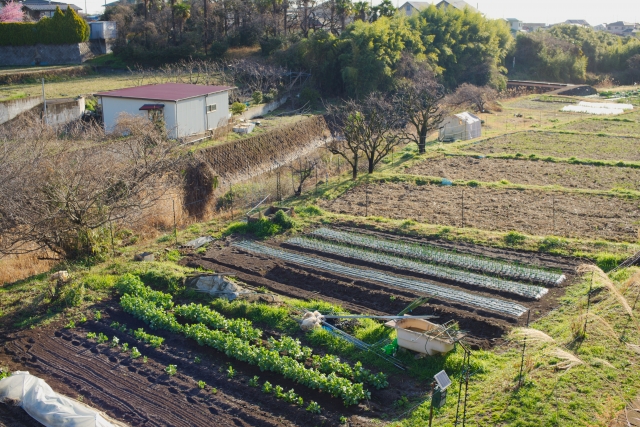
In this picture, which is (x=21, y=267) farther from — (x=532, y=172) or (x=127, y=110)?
(x=532, y=172)

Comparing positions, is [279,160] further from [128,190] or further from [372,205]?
[128,190]

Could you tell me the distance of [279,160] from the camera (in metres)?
29.8

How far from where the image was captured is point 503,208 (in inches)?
789

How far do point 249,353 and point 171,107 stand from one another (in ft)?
56.7

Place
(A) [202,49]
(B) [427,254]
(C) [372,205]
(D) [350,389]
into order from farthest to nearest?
(A) [202,49]
(C) [372,205]
(B) [427,254]
(D) [350,389]

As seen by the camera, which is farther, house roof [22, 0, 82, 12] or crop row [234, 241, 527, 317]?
house roof [22, 0, 82, 12]

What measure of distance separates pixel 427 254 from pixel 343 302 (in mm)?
3538

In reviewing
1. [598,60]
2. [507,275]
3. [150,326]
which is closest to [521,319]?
[507,275]

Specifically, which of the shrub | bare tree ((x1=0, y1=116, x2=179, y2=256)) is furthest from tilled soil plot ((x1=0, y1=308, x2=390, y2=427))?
the shrub

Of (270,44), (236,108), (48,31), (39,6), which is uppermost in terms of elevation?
(39,6)

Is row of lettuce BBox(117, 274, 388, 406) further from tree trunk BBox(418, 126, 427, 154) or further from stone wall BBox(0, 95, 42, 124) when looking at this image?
tree trunk BBox(418, 126, 427, 154)

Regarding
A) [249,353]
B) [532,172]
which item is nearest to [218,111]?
[532,172]

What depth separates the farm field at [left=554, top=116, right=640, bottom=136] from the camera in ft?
109

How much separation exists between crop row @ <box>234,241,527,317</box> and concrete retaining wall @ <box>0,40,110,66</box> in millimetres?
30646
